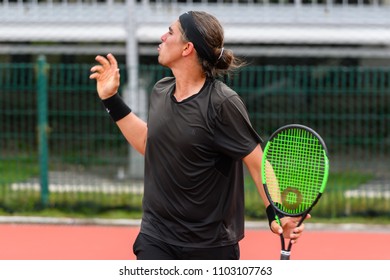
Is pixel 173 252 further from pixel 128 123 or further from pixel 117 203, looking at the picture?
pixel 117 203

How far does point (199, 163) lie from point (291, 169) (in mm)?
451

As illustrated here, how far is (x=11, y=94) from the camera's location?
11055mm

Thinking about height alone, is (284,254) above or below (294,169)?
below

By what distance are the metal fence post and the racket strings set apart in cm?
652

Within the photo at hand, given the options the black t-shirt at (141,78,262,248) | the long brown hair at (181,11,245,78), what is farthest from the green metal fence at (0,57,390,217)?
the black t-shirt at (141,78,262,248)

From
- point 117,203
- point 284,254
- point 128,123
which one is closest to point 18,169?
point 117,203

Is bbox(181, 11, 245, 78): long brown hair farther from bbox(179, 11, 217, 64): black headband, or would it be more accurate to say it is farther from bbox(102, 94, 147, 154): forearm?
bbox(102, 94, 147, 154): forearm

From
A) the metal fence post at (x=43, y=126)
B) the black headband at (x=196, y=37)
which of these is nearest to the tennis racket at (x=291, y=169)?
the black headband at (x=196, y=37)

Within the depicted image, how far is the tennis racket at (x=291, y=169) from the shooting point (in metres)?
4.55

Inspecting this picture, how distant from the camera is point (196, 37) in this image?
15.8ft

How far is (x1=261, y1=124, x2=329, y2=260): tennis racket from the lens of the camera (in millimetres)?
4547

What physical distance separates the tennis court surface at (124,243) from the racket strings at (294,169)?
434 centimetres
